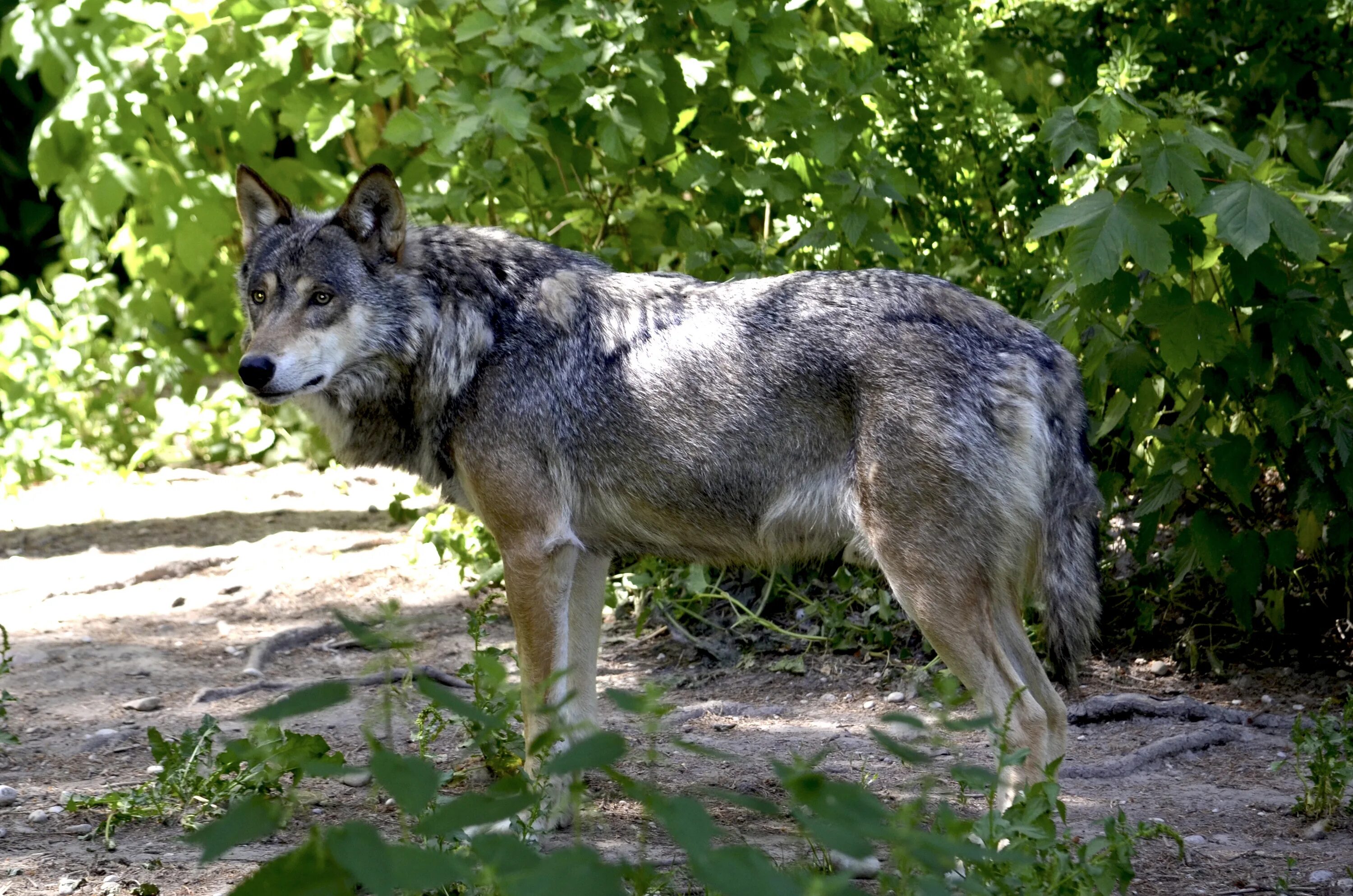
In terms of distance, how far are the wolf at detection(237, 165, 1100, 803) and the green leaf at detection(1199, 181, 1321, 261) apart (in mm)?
605

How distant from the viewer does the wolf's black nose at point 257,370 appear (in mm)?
3924

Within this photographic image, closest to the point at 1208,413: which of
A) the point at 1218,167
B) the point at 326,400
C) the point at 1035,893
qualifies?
the point at 1218,167

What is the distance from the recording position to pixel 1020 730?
3.79 m

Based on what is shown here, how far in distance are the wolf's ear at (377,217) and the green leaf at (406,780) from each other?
2.45m

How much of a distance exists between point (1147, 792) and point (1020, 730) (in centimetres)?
69

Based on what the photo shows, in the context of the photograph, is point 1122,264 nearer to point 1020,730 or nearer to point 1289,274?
point 1289,274

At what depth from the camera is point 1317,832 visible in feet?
12.1

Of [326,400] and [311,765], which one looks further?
[326,400]

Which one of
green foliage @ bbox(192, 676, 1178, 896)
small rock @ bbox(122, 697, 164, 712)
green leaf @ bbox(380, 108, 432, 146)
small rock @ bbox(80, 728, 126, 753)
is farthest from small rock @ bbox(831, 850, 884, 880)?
green leaf @ bbox(380, 108, 432, 146)

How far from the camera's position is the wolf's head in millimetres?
4105

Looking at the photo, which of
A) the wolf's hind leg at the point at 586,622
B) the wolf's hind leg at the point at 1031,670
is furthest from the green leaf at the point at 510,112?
the wolf's hind leg at the point at 1031,670

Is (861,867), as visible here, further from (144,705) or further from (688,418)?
(144,705)

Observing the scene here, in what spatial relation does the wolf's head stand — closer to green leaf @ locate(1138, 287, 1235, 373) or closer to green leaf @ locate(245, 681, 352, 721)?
green leaf @ locate(245, 681, 352, 721)

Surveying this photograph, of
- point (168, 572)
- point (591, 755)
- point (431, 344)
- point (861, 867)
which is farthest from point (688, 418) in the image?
point (168, 572)
